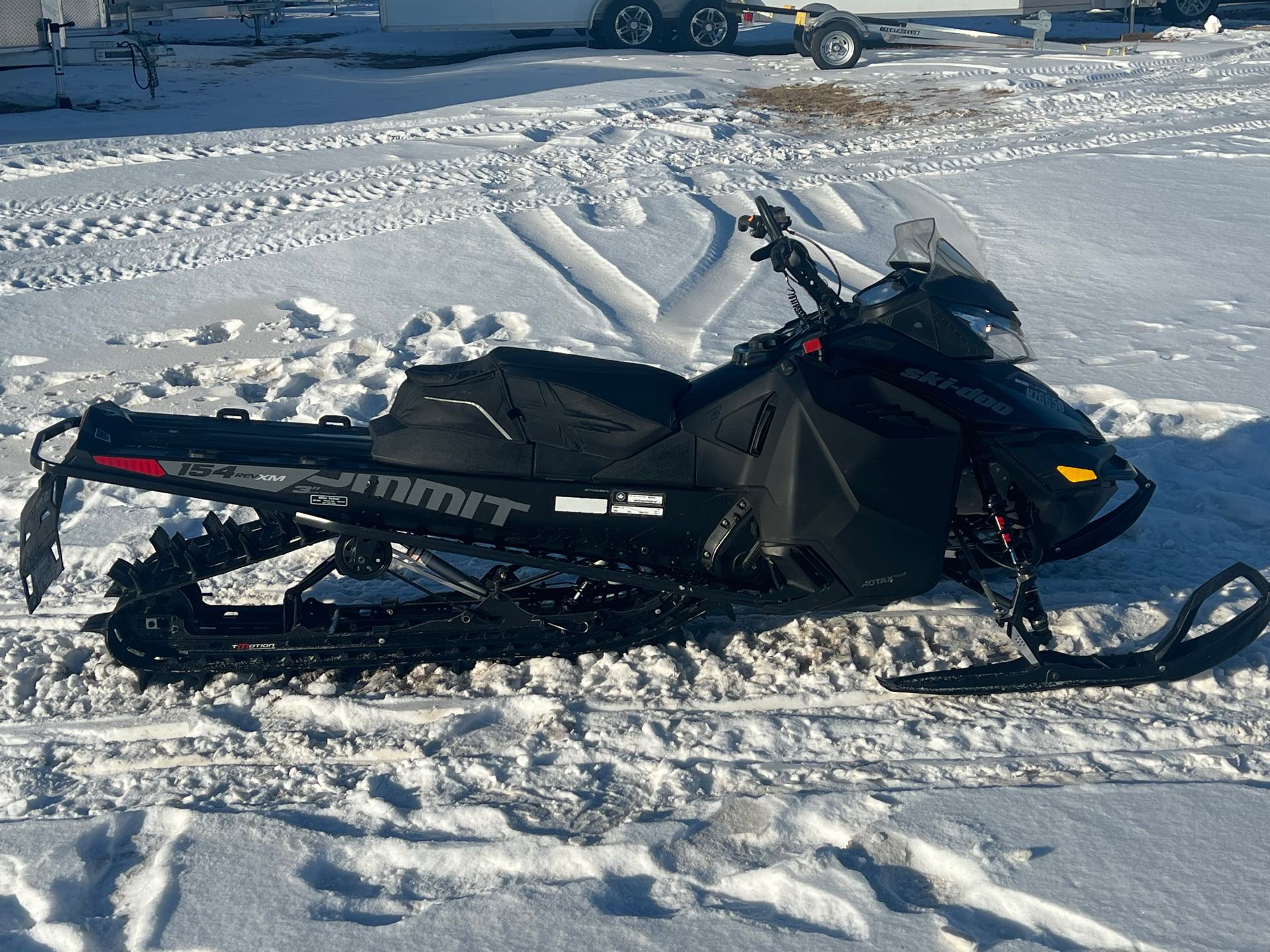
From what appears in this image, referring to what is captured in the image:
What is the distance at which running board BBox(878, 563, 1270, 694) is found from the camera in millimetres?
3066

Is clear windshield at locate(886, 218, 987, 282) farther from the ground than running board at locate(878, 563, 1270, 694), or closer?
farther from the ground

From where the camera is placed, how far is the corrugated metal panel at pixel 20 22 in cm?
1034

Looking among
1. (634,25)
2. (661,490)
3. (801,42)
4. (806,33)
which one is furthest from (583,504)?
(634,25)

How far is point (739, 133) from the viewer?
372 inches

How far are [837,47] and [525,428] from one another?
35.5 ft

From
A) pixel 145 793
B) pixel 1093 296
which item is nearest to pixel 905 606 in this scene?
pixel 145 793

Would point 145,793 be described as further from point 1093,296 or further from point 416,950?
point 1093,296

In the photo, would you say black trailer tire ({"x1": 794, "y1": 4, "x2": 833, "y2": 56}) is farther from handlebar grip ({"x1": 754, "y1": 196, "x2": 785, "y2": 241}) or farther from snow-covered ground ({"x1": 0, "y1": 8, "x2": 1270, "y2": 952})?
handlebar grip ({"x1": 754, "y1": 196, "x2": 785, "y2": 241})

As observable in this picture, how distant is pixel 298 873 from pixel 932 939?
135cm

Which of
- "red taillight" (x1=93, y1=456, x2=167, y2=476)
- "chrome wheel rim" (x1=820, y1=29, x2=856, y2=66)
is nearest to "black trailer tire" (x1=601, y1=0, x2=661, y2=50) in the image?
"chrome wheel rim" (x1=820, y1=29, x2=856, y2=66)

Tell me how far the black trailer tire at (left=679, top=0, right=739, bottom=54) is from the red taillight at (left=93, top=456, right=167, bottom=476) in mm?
12482

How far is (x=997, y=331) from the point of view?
318cm

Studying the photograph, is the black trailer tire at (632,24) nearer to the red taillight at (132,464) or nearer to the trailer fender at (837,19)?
the trailer fender at (837,19)

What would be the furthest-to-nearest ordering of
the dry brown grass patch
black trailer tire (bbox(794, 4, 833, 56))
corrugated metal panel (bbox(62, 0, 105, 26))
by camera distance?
black trailer tire (bbox(794, 4, 833, 56))
corrugated metal panel (bbox(62, 0, 105, 26))
the dry brown grass patch
